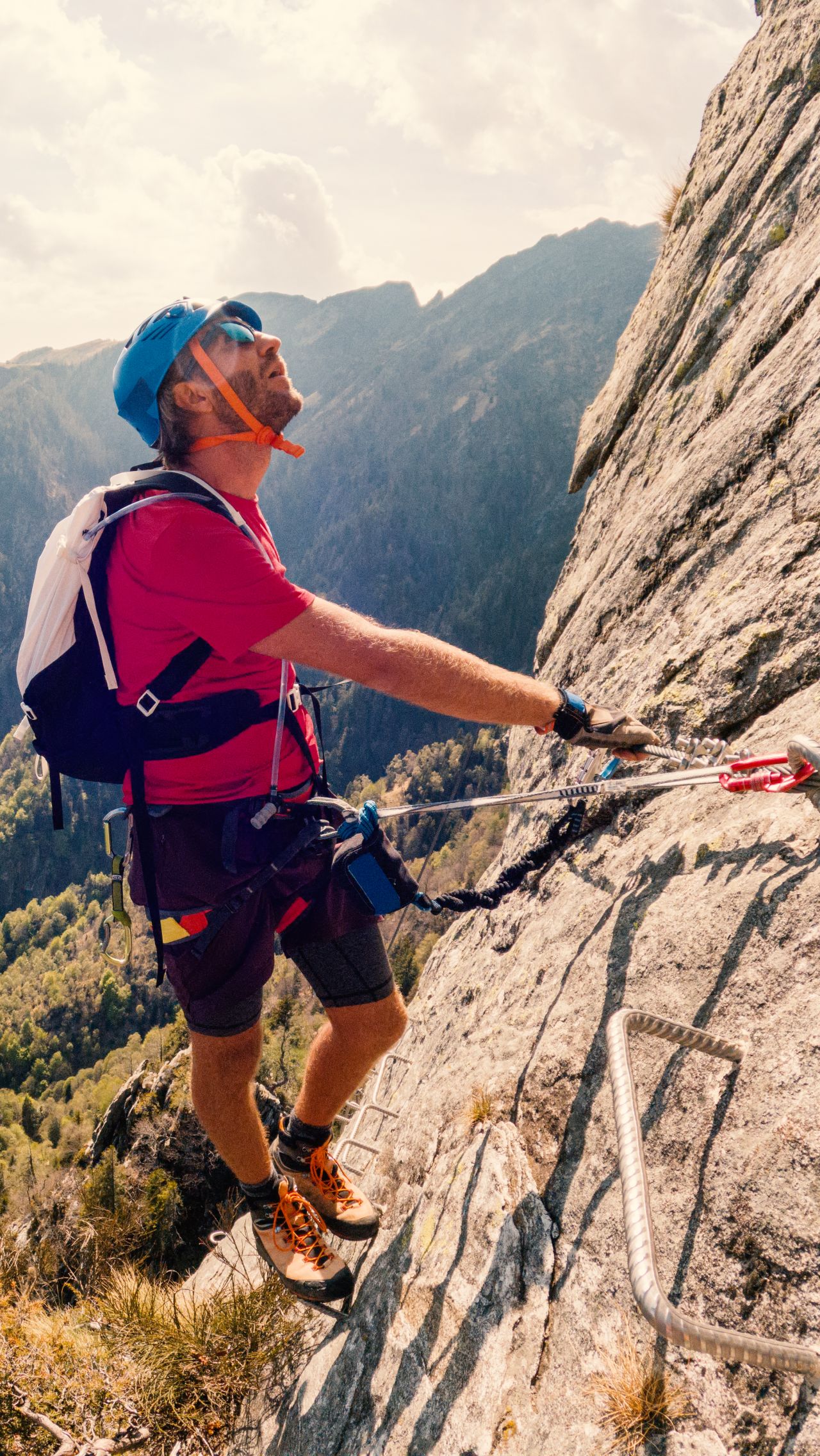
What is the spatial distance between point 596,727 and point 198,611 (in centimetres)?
181

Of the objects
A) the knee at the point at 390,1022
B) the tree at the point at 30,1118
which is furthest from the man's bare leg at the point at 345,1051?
the tree at the point at 30,1118

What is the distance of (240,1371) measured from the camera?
4.59 meters

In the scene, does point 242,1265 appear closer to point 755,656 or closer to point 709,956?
point 709,956

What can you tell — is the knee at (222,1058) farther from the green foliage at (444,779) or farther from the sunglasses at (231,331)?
the green foliage at (444,779)

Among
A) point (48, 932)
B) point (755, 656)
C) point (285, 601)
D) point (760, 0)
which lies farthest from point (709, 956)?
point (48, 932)

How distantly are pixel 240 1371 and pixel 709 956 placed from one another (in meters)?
4.06

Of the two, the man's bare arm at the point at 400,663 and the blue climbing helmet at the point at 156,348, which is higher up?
the blue climbing helmet at the point at 156,348

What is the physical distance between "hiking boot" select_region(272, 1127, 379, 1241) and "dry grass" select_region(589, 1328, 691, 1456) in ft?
6.82

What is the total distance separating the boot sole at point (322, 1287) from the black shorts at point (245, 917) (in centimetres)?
143

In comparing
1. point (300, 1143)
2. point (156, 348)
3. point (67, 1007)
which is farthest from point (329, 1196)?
point (67, 1007)

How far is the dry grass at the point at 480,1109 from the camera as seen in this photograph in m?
3.81

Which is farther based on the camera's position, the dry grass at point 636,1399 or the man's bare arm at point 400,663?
the man's bare arm at point 400,663

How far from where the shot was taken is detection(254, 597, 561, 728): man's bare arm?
9.32 ft

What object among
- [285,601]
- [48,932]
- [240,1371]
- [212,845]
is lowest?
[48,932]
